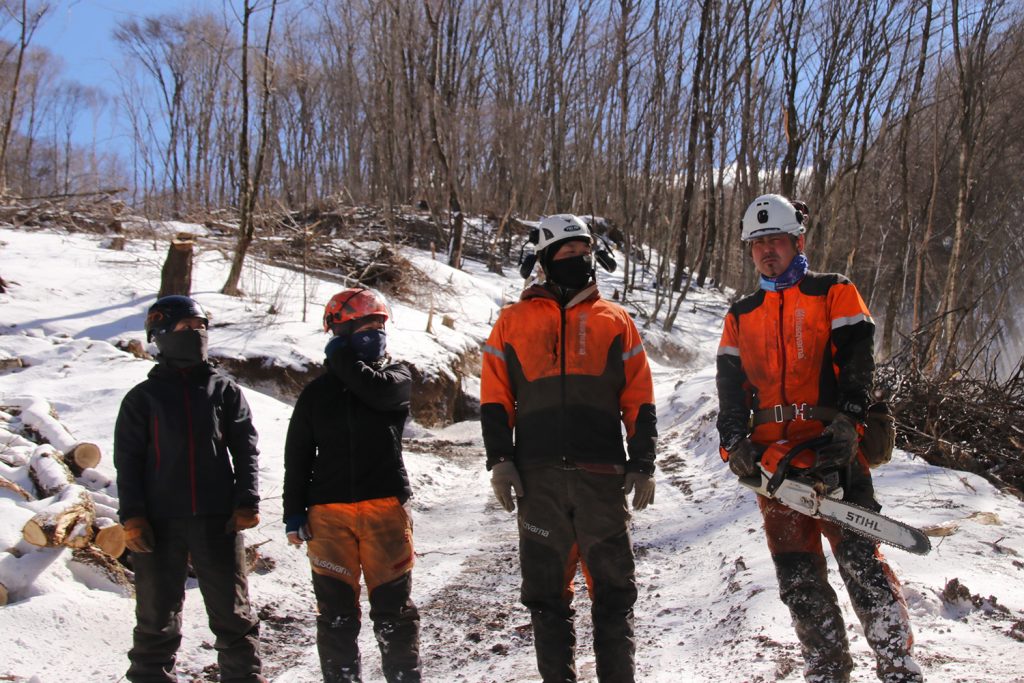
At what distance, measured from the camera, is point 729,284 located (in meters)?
31.7

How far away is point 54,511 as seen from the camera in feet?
13.5

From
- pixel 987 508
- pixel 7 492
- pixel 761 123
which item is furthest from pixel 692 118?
pixel 7 492

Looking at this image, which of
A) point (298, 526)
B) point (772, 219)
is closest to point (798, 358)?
point (772, 219)

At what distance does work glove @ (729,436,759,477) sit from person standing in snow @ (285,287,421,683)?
4.47 ft

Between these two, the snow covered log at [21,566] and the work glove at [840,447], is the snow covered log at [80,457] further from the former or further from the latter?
the work glove at [840,447]

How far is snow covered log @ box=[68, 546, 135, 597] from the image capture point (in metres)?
4.17

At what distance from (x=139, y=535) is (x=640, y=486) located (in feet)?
6.47

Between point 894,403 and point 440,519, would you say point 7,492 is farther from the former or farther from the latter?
point 894,403

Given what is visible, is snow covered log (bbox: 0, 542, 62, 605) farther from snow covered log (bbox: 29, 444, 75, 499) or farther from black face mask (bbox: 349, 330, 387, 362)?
black face mask (bbox: 349, 330, 387, 362)

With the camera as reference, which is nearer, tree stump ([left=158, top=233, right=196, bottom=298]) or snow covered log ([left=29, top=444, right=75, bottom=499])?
snow covered log ([left=29, top=444, right=75, bottom=499])

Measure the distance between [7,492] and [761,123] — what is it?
823 inches

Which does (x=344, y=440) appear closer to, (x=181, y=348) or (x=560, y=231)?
(x=181, y=348)

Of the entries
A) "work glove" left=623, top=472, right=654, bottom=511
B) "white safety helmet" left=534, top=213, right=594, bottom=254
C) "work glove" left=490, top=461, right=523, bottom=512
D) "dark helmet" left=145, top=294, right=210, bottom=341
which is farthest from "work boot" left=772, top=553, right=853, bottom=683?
"dark helmet" left=145, top=294, right=210, bottom=341

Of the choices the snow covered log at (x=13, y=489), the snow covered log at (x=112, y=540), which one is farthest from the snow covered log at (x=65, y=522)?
the snow covered log at (x=13, y=489)
